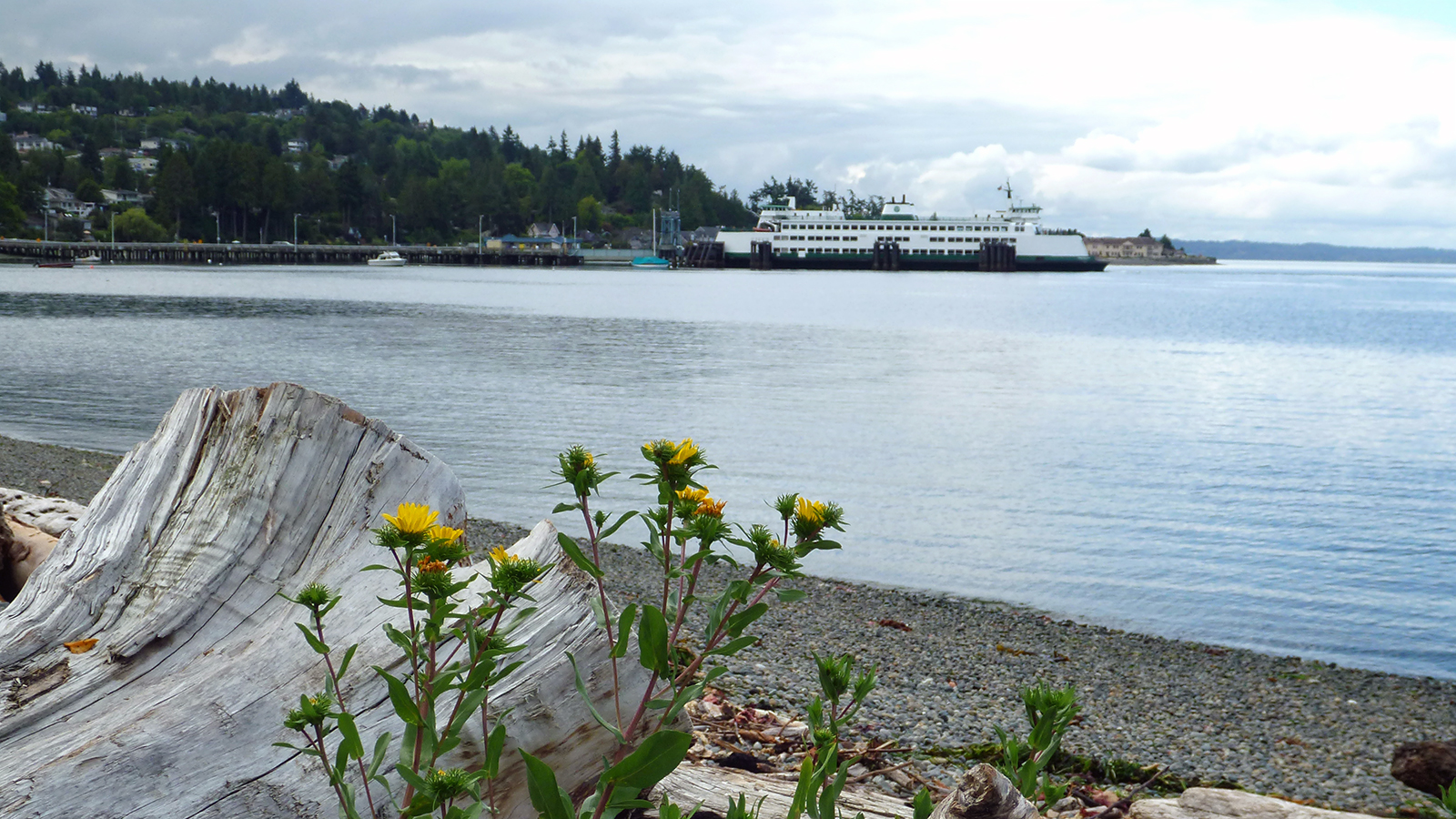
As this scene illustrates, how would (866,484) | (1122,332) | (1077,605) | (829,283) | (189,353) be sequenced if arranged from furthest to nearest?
1. (829,283)
2. (1122,332)
3. (189,353)
4. (866,484)
5. (1077,605)

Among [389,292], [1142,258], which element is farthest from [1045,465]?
[1142,258]

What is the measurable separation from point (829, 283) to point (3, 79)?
580 ft

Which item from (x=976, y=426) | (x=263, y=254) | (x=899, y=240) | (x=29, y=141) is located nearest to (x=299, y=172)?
(x=263, y=254)

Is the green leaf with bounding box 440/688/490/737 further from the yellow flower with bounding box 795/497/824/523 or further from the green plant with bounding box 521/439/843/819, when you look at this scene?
the yellow flower with bounding box 795/497/824/523

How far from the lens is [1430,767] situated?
9.71ft

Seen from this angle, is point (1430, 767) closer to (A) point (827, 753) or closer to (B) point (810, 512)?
(A) point (827, 753)

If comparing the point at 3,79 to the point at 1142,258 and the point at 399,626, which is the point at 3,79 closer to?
the point at 1142,258

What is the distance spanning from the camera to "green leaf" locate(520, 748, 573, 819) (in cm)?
124

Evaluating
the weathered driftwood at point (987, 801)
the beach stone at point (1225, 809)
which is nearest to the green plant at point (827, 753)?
the weathered driftwood at point (987, 801)

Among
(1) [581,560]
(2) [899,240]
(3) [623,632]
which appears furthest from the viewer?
(2) [899,240]

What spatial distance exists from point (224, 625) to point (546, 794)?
1.41 m

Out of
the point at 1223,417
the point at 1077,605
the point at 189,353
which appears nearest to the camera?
the point at 1077,605

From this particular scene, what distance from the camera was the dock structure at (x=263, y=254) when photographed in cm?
8812

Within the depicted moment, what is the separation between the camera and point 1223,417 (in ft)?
58.5
